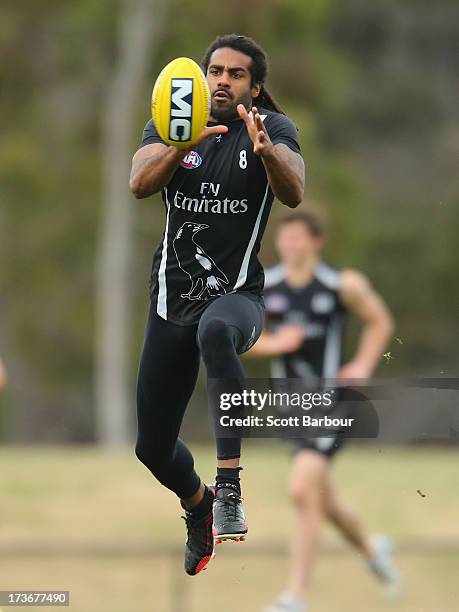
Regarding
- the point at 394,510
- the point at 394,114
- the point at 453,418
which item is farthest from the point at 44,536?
the point at 394,114

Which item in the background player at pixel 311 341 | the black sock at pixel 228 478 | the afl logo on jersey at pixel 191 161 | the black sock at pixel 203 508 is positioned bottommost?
the background player at pixel 311 341

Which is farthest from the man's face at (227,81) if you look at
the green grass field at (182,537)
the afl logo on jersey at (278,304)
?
the green grass field at (182,537)

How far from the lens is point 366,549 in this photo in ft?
36.7

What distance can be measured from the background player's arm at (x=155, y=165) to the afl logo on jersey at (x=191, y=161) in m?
0.16

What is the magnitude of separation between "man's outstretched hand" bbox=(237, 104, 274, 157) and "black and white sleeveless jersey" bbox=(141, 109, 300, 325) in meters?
0.31

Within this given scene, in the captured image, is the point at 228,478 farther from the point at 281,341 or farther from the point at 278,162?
the point at 281,341

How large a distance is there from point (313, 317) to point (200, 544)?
3880 millimetres

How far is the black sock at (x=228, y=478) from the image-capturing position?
625 cm

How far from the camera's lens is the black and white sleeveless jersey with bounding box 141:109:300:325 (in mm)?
6438

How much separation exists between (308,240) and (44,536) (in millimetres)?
4484

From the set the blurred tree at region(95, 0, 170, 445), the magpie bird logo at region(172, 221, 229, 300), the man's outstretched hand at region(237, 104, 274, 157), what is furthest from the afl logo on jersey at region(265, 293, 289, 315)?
the blurred tree at region(95, 0, 170, 445)

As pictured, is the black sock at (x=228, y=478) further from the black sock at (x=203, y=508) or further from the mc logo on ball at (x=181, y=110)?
the mc logo on ball at (x=181, y=110)

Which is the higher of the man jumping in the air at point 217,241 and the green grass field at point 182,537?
the man jumping in the air at point 217,241

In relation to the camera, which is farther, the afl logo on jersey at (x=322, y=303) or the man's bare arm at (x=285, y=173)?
the afl logo on jersey at (x=322, y=303)
